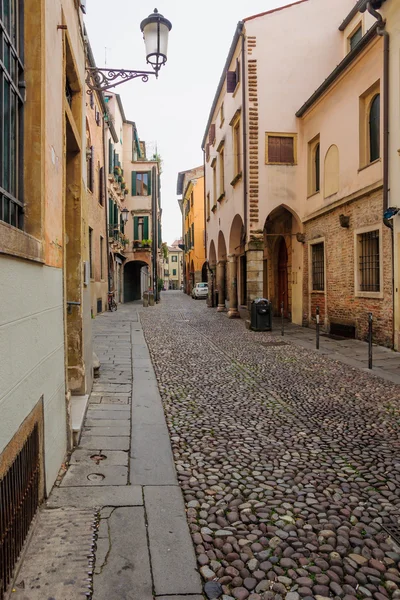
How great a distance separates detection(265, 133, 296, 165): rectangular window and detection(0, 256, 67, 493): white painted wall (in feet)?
42.9

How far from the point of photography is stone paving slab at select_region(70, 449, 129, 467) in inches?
144

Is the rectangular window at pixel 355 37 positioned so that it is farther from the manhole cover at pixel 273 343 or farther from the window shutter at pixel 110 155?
the window shutter at pixel 110 155

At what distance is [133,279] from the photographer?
3672 centimetres

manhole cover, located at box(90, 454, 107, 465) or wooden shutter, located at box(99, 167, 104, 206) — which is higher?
wooden shutter, located at box(99, 167, 104, 206)

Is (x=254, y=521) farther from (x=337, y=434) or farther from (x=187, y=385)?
(x=187, y=385)

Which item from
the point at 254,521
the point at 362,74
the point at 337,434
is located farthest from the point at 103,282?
the point at 254,521

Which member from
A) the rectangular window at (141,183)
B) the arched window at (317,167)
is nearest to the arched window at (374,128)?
the arched window at (317,167)

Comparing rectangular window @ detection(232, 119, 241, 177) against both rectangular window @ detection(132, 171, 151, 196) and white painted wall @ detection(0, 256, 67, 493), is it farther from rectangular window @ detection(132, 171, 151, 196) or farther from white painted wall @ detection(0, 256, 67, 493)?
rectangular window @ detection(132, 171, 151, 196)

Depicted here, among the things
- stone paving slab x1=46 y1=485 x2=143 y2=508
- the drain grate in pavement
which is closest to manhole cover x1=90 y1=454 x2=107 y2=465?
stone paving slab x1=46 y1=485 x2=143 y2=508

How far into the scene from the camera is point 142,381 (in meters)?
6.64

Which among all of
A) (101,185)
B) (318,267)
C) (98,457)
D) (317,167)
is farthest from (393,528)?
(101,185)

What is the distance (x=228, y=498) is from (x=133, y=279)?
112 feet

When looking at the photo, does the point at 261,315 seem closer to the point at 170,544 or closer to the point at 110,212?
the point at 170,544

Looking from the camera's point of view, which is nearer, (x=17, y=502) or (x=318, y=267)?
(x=17, y=502)
